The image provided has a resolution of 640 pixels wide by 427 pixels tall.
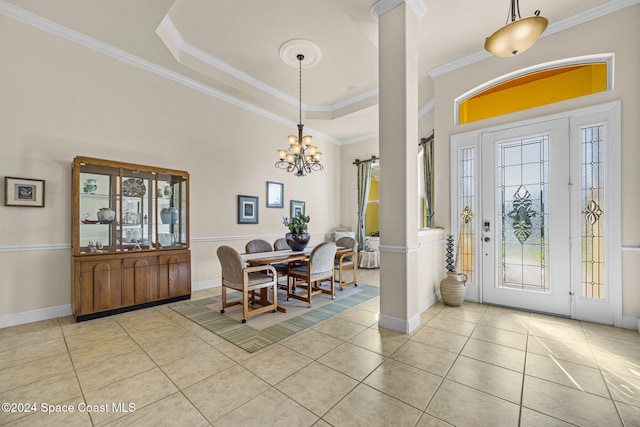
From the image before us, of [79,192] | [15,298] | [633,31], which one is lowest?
[15,298]

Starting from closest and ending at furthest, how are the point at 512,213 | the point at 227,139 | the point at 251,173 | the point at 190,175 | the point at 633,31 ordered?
the point at 633,31, the point at 512,213, the point at 190,175, the point at 227,139, the point at 251,173

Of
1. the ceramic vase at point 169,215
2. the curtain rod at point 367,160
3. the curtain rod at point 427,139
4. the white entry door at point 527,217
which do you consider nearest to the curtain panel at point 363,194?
the curtain rod at point 367,160

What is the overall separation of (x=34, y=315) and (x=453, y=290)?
515cm

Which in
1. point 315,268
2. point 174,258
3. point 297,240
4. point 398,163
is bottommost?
point 315,268

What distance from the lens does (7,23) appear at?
293 centimetres

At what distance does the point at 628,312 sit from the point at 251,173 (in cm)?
563

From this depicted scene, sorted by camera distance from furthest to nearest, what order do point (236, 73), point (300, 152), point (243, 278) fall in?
point (236, 73)
point (300, 152)
point (243, 278)

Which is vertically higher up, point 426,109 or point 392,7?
point 392,7

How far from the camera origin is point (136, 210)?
11.9ft

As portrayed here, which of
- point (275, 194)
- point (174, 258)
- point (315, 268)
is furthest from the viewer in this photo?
point (275, 194)

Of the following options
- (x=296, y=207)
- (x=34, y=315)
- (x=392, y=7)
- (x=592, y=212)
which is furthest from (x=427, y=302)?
(x=34, y=315)

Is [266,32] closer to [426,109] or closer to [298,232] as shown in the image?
[298,232]

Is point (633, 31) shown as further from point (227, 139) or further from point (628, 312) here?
point (227, 139)

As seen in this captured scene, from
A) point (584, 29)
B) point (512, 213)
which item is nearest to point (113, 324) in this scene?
point (512, 213)
